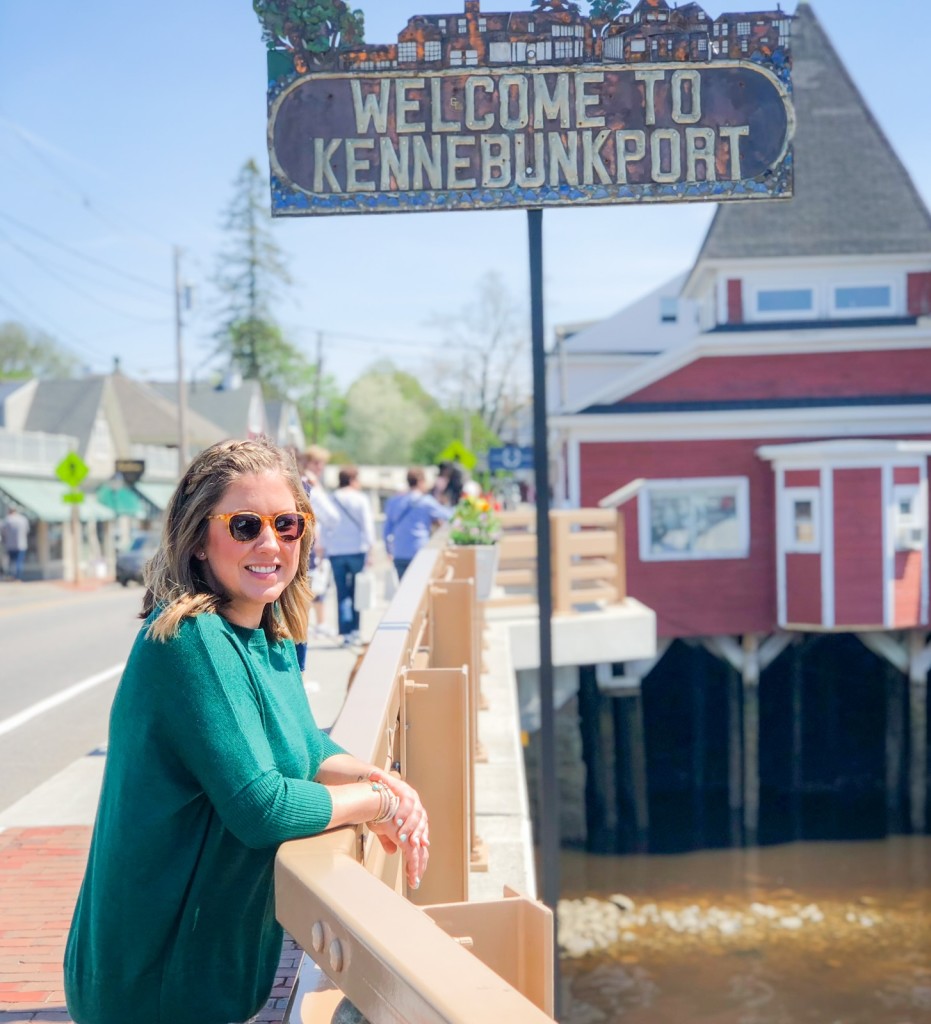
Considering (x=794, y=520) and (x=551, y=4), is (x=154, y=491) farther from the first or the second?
(x=551, y=4)

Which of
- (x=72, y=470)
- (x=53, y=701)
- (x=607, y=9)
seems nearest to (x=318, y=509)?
(x=53, y=701)

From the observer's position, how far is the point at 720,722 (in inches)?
876

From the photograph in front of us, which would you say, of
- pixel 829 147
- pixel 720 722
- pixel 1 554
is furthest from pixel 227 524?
pixel 1 554

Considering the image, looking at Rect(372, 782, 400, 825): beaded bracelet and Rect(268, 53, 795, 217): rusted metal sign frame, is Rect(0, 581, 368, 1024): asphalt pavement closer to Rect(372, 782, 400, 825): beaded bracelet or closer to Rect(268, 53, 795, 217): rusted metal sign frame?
Rect(372, 782, 400, 825): beaded bracelet

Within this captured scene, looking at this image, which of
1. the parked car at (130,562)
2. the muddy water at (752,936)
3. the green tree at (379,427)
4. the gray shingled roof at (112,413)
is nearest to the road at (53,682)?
the muddy water at (752,936)

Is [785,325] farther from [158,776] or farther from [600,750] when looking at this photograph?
[158,776]

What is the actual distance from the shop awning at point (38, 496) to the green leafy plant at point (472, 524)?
23928 millimetres

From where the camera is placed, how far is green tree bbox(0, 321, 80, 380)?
83562 mm

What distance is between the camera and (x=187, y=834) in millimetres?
2006

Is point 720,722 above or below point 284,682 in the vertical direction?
below

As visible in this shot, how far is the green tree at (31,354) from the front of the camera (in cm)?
8356

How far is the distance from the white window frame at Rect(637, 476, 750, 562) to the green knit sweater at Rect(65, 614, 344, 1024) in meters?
18.2

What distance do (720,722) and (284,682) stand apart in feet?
68.7

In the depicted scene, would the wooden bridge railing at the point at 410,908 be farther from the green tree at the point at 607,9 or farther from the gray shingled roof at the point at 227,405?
the gray shingled roof at the point at 227,405
